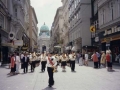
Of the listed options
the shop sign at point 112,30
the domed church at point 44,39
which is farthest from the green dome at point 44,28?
the shop sign at point 112,30

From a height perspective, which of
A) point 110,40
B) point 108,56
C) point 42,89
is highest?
point 110,40

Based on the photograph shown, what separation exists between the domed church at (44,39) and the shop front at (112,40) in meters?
132

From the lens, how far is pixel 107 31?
1158 inches

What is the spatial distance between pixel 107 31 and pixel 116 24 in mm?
3554

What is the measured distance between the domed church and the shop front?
434ft

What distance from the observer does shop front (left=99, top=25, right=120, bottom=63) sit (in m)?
26.2

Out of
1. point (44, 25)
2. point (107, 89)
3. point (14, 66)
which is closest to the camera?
point (107, 89)

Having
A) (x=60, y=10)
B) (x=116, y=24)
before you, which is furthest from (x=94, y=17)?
(x=60, y=10)

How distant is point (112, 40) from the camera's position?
27359mm

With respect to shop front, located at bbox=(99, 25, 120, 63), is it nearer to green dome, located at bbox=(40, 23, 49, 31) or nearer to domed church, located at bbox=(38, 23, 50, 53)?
domed church, located at bbox=(38, 23, 50, 53)

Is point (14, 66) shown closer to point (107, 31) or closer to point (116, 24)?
point (116, 24)

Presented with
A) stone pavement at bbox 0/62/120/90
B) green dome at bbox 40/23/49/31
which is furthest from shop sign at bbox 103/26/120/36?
green dome at bbox 40/23/49/31

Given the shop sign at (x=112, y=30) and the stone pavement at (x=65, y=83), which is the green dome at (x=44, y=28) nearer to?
the shop sign at (x=112, y=30)

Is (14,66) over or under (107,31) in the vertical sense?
under
